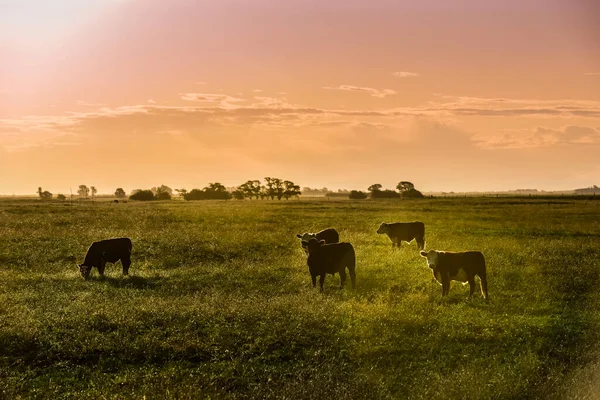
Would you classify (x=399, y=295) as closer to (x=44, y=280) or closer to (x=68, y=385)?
(x=68, y=385)

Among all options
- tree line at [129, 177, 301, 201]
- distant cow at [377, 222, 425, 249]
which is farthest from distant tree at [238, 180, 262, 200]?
distant cow at [377, 222, 425, 249]

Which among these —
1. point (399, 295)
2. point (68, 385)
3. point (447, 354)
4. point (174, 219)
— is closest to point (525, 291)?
point (399, 295)

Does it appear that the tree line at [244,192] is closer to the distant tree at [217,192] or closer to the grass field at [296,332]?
the distant tree at [217,192]

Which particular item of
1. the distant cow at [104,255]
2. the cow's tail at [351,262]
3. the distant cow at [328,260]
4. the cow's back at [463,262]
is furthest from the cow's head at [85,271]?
the cow's back at [463,262]

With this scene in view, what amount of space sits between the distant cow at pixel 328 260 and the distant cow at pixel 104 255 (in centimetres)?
825

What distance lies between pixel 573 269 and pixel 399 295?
9.14 m

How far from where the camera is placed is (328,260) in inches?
700

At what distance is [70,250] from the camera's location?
27.1 meters

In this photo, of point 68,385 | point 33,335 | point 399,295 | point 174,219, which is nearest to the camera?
point 68,385

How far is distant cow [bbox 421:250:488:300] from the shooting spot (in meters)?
16.1

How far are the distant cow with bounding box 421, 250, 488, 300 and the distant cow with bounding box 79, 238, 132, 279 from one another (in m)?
12.3

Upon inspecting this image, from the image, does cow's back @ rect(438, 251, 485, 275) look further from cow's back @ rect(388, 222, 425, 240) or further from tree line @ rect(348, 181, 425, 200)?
tree line @ rect(348, 181, 425, 200)

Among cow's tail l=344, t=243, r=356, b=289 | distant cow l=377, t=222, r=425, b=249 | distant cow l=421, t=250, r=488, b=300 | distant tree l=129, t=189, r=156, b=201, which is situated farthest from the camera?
distant tree l=129, t=189, r=156, b=201

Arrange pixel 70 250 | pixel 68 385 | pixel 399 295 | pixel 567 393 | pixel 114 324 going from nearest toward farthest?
pixel 567 393
pixel 68 385
pixel 114 324
pixel 399 295
pixel 70 250
